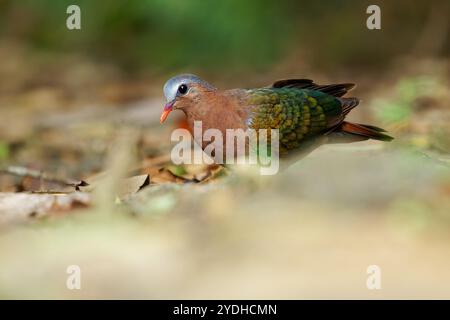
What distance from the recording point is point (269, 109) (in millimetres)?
4242

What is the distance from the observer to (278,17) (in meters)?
8.18

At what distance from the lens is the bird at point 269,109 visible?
414cm

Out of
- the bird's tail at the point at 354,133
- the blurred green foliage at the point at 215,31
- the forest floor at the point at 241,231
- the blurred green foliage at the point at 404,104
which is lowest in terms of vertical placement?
the forest floor at the point at 241,231

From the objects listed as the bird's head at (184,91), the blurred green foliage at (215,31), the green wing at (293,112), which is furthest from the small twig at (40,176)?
the blurred green foliage at (215,31)

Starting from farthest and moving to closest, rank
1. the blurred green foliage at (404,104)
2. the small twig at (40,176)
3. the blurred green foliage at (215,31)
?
the blurred green foliage at (215,31)
the blurred green foliage at (404,104)
the small twig at (40,176)

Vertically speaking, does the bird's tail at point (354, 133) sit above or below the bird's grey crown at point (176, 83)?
below

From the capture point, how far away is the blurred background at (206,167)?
2625mm

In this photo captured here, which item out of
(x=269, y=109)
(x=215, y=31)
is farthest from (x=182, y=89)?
(x=215, y=31)

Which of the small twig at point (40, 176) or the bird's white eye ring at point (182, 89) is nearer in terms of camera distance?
the bird's white eye ring at point (182, 89)

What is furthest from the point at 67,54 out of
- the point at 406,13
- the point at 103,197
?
the point at 103,197

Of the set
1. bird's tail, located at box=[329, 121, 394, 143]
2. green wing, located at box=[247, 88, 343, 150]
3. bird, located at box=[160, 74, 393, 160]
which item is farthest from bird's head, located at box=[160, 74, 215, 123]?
bird's tail, located at box=[329, 121, 394, 143]

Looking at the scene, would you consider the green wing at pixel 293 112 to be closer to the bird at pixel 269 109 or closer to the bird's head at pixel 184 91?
the bird at pixel 269 109

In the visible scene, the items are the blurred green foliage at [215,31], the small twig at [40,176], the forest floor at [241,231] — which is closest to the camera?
the forest floor at [241,231]

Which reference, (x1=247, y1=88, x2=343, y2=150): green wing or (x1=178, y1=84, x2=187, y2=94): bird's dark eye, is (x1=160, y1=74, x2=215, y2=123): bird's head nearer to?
(x1=178, y1=84, x2=187, y2=94): bird's dark eye
